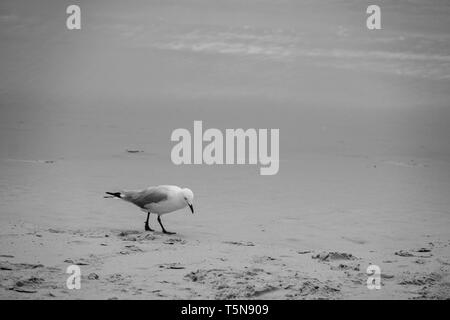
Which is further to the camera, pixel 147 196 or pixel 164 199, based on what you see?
pixel 147 196

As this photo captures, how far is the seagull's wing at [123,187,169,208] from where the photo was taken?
9.15m

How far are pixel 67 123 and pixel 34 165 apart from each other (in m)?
5.30

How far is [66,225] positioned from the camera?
9156 mm

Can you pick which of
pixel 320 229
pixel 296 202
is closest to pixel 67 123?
pixel 296 202

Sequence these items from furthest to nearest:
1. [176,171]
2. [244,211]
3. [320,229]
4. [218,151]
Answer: [218,151] → [176,171] → [244,211] → [320,229]

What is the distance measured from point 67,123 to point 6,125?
5.29ft

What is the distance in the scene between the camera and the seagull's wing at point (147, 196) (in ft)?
30.0

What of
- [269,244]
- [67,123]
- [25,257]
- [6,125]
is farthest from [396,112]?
[25,257]

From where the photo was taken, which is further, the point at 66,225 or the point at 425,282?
the point at 66,225

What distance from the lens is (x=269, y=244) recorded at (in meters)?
8.68

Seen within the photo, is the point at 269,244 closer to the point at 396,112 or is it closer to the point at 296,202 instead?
the point at 296,202

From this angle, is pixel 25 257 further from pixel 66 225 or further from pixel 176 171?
pixel 176 171

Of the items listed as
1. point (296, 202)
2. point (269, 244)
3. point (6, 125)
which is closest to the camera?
point (269, 244)

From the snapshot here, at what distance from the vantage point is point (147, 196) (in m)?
9.30
